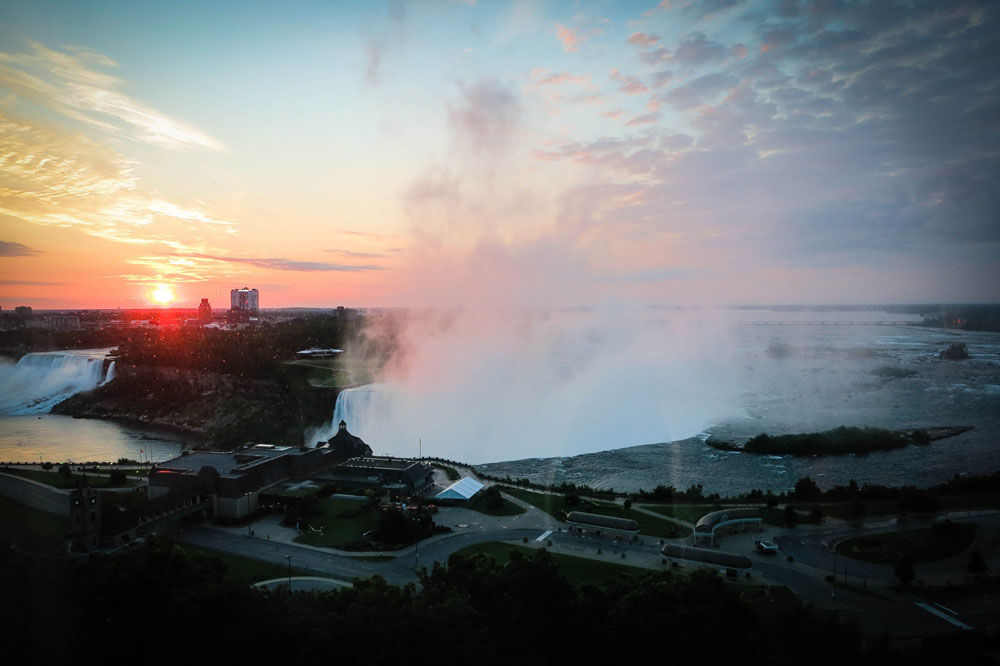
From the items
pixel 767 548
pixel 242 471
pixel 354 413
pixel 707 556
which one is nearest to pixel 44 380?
pixel 354 413

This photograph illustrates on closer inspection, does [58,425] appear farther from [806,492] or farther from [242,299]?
[242,299]

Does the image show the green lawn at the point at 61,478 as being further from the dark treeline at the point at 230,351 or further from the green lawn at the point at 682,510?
the dark treeline at the point at 230,351

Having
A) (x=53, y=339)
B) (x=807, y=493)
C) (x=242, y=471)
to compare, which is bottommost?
(x=807, y=493)

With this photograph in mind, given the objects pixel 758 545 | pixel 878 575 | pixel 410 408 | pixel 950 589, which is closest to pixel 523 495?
pixel 758 545

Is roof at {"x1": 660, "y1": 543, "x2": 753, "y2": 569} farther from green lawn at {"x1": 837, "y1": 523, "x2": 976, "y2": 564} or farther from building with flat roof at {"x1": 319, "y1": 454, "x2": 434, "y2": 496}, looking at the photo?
building with flat roof at {"x1": 319, "y1": 454, "x2": 434, "y2": 496}

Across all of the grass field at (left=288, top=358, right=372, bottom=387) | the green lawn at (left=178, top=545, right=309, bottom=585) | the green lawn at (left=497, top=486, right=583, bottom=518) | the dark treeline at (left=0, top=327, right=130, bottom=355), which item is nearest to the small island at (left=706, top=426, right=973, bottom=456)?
the green lawn at (left=497, top=486, right=583, bottom=518)

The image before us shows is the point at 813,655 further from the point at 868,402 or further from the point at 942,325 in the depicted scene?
the point at 942,325

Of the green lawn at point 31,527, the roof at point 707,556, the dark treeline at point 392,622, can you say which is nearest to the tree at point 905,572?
the roof at point 707,556
